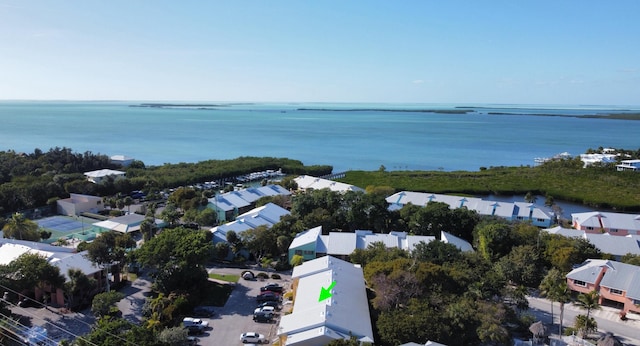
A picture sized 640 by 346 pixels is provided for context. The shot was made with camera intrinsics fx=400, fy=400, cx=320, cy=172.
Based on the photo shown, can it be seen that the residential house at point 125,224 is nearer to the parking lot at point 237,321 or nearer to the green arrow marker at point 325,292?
the parking lot at point 237,321

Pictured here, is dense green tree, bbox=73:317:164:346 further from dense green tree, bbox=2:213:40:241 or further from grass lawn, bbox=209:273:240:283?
dense green tree, bbox=2:213:40:241

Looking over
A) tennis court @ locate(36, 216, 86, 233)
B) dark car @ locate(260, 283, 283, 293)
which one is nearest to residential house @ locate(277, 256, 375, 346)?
dark car @ locate(260, 283, 283, 293)

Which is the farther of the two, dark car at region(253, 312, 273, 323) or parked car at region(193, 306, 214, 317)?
parked car at region(193, 306, 214, 317)

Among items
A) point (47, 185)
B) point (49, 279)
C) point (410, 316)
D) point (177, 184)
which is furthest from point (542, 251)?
point (47, 185)

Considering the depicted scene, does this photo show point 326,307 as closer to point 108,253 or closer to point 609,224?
point 108,253

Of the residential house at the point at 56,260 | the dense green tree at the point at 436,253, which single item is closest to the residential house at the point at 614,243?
the dense green tree at the point at 436,253

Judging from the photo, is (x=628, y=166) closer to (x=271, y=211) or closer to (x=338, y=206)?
(x=338, y=206)
